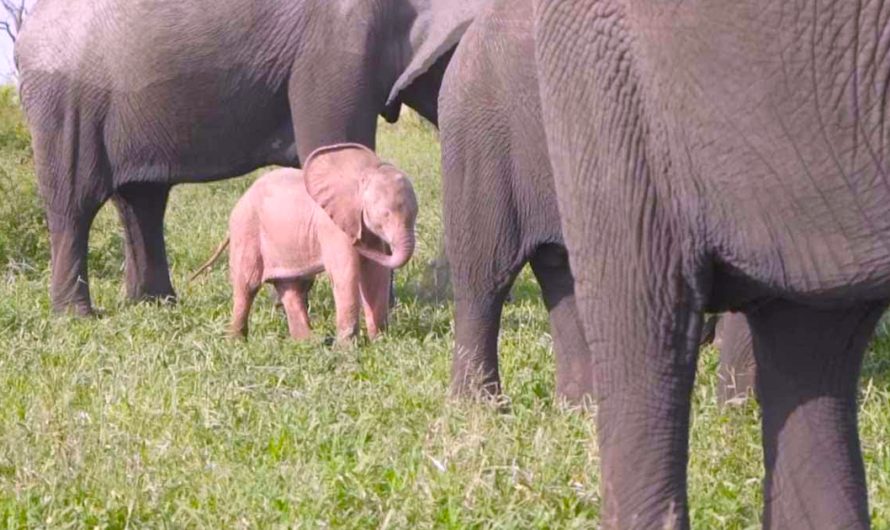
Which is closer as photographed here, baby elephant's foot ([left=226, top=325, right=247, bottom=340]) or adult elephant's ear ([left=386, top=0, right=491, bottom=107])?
adult elephant's ear ([left=386, top=0, right=491, bottom=107])

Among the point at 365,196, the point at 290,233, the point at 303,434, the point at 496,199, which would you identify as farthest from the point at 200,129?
the point at 303,434

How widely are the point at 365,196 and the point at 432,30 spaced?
101 centimetres

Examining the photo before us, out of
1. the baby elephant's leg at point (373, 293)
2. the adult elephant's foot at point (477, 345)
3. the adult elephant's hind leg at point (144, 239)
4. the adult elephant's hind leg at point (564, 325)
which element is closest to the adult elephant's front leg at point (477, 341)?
the adult elephant's foot at point (477, 345)

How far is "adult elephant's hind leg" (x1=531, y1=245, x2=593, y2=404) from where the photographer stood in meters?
4.80

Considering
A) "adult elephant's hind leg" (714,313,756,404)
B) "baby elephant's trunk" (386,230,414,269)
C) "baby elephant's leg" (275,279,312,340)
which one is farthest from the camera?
"baby elephant's leg" (275,279,312,340)

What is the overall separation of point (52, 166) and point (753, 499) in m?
4.85

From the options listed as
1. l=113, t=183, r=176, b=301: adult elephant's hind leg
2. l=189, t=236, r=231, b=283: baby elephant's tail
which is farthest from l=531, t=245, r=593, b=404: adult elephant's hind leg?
l=113, t=183, r=176, b=301: adult elephant's hind leg

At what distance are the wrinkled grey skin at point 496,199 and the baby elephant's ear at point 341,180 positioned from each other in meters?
1.14

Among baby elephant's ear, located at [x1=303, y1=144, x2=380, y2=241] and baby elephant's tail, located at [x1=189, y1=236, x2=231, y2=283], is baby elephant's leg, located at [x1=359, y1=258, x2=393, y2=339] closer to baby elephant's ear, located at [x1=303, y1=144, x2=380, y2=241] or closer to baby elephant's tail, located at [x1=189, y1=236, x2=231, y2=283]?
baby elephant's ear, located at [x1=303, y1=144, x2=380, y2=241]

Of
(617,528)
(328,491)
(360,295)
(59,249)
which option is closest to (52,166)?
(59,249)

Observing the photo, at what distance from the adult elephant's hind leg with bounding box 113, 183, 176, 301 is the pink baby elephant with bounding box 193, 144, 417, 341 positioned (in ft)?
3.43

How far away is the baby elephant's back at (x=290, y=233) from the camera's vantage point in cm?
655

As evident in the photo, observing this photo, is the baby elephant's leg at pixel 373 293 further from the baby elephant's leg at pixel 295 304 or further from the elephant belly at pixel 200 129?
the elephant belly at pixel 200 129

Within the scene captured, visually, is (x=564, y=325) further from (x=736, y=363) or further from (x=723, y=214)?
(x=723, y=214)
